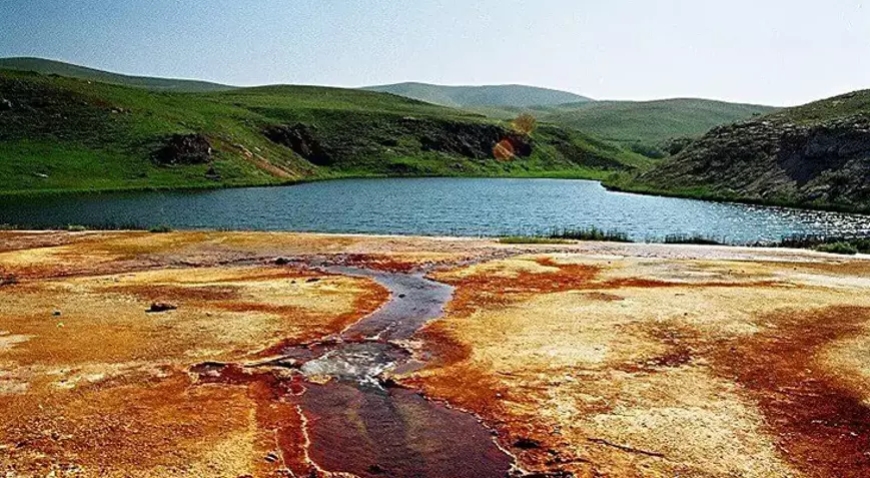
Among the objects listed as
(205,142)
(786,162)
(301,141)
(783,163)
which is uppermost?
(301,141)

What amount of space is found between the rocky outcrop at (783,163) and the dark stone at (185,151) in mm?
75913

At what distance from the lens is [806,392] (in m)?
19.5

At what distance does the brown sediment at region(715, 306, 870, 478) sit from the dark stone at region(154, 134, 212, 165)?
105 m

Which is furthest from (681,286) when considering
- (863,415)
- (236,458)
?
(236,458)

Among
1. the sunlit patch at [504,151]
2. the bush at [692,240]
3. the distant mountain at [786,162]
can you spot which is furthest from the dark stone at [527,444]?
the sunlit patch at [504,151]

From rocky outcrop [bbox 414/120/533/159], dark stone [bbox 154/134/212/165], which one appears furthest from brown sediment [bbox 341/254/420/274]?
rocky outcrop [bbox 414/120/533/159]

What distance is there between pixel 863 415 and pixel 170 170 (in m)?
109

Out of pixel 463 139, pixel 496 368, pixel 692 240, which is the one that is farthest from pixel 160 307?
pixel 463 139

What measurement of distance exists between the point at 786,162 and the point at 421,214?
2173 inches

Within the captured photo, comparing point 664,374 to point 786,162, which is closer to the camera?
point 664,374

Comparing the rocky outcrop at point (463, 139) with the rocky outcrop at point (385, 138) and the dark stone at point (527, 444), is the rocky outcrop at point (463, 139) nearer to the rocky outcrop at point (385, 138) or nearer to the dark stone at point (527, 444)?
the rocky outcrop at point (385, 138)

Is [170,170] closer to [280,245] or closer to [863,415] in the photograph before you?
[280,245]

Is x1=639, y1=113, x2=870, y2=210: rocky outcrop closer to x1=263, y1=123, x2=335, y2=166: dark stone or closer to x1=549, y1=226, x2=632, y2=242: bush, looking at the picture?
x1=549, y1=226, x2=632, y2=242: bush

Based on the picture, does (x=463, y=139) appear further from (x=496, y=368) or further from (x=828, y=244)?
(x=496, y=368)
